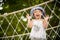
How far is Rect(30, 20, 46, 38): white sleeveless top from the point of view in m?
1.09

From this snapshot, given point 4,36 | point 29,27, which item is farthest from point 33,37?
point 4,36

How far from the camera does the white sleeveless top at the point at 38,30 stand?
1.09 metres

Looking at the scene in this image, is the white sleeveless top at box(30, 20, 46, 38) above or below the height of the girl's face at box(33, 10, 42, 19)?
below

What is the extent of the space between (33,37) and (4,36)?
17 centimetres

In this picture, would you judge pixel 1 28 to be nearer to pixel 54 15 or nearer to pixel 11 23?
pixel 11 23

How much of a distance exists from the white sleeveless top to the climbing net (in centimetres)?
3

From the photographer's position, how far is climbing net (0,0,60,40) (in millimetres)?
1111

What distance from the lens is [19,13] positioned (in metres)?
1.15

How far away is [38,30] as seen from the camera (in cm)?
109

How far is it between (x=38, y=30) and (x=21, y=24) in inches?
3.9

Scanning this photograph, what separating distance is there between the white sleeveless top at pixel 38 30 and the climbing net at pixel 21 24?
3cm

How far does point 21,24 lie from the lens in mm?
1146

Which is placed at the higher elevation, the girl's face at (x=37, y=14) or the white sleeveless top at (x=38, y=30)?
the girl's face at (x=37, y=14)

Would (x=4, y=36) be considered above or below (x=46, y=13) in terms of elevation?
below
